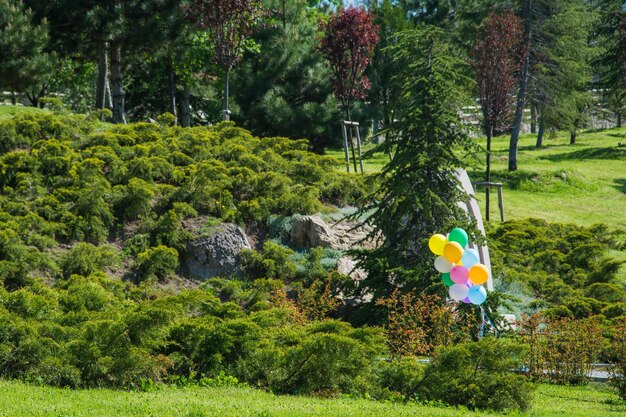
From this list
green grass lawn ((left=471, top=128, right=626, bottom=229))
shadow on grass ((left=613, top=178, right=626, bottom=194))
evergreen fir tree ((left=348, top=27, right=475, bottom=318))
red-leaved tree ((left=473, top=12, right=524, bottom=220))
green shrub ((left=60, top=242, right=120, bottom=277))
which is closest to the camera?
evergreen fir tree ((left=348, top=27, right=475, bottom=318))

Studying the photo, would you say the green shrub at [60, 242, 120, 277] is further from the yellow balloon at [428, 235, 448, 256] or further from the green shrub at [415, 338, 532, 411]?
the green shrub at [415, 338, 532, 411]

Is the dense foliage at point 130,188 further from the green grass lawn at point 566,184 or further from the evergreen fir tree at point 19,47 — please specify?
the green grass lawn at point 566,184

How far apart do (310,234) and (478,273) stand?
5.71 meters

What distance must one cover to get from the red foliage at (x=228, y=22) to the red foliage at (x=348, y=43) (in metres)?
1.93

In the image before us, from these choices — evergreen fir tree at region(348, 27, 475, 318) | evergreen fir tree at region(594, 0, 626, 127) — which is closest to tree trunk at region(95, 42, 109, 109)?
evergreen fir tree at region(348, 27, 475, 318)

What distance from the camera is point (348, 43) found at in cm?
2031

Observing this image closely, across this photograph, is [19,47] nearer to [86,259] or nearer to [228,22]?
[228,22]

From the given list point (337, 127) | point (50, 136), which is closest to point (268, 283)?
point (50, 136)

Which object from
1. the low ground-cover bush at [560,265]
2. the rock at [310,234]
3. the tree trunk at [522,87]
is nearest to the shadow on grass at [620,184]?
the tree trunk at [522,87]

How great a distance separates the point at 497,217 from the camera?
22.2 meters

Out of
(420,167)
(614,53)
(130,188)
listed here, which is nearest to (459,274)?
(420,167)

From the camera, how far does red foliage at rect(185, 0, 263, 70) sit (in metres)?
19.6

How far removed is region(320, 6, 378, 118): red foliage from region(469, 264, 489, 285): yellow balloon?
1176 cm

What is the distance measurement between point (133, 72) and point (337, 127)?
26.3 feet
